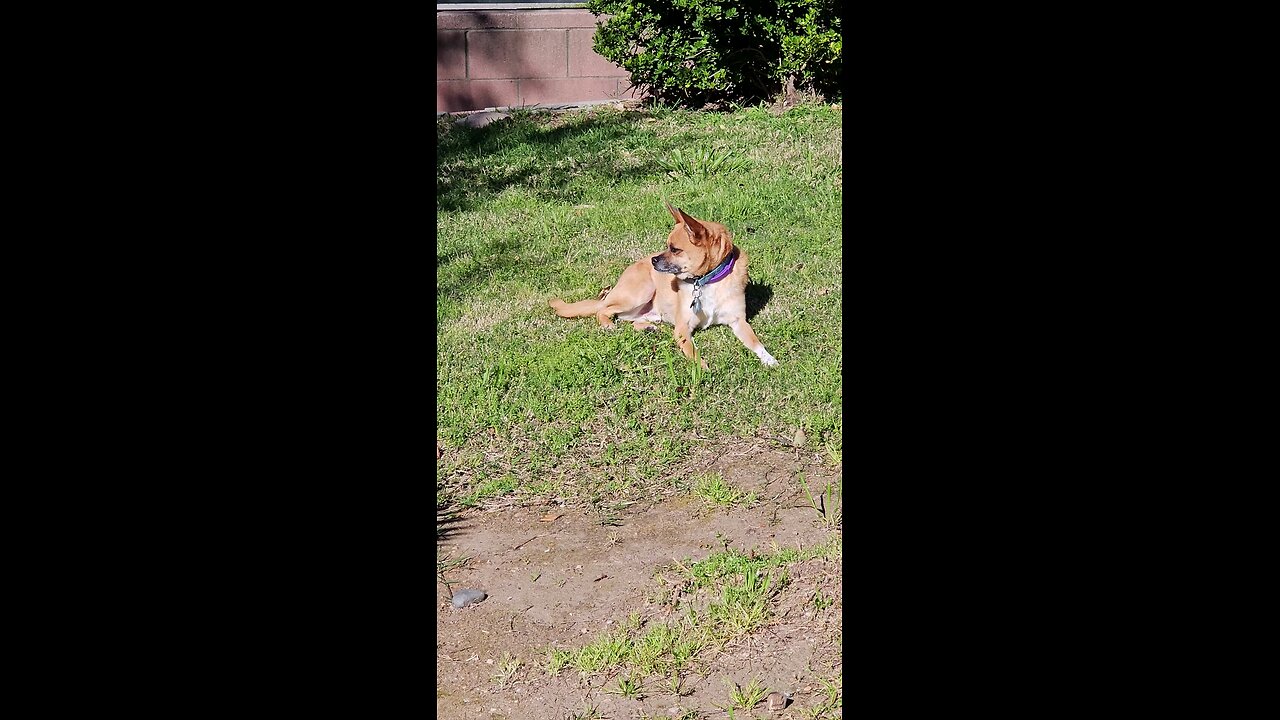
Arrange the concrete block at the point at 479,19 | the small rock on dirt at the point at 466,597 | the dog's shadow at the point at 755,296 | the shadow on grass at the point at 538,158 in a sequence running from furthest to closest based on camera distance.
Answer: the concrete block at the point at 479,19, the shadow on grass at the point at 538,158, the dog's shadow at the point at 755,296, the small rock on dirt at the point at 466,597

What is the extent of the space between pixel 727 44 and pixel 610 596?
7.50m

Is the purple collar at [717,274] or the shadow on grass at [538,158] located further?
the shadow on grass at [538,158]

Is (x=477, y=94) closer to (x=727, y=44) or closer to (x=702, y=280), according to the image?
(x=727, y=44)

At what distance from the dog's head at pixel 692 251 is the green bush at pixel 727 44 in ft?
15.1

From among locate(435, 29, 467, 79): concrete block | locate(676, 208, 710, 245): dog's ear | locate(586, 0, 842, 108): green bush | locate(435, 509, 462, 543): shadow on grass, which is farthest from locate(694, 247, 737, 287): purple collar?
locate(435, 29, 467, 79): concrete block

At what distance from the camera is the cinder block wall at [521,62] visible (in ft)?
37.3

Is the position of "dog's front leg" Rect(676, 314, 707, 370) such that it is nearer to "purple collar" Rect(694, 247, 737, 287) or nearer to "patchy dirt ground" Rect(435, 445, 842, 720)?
"purple collar" Rect(694, 247, 737, 287)

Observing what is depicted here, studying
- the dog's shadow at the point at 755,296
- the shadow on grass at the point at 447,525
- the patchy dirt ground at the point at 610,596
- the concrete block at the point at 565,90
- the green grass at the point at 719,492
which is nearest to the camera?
the patchy dirt ground at the point at 610,596

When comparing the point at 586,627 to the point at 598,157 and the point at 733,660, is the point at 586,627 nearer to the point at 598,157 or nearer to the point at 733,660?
the point at 733,660

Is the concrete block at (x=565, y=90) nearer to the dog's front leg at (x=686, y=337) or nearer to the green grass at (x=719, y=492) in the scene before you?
the dog's front leg at (x=686, y=337)

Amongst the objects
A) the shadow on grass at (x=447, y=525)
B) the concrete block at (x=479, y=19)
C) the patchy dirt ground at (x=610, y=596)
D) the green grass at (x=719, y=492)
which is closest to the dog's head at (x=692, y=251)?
the patchy dirt ground at (x=610, y=596)

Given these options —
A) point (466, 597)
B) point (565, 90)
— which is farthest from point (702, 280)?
point (565, 90)

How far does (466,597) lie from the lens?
149 inches
